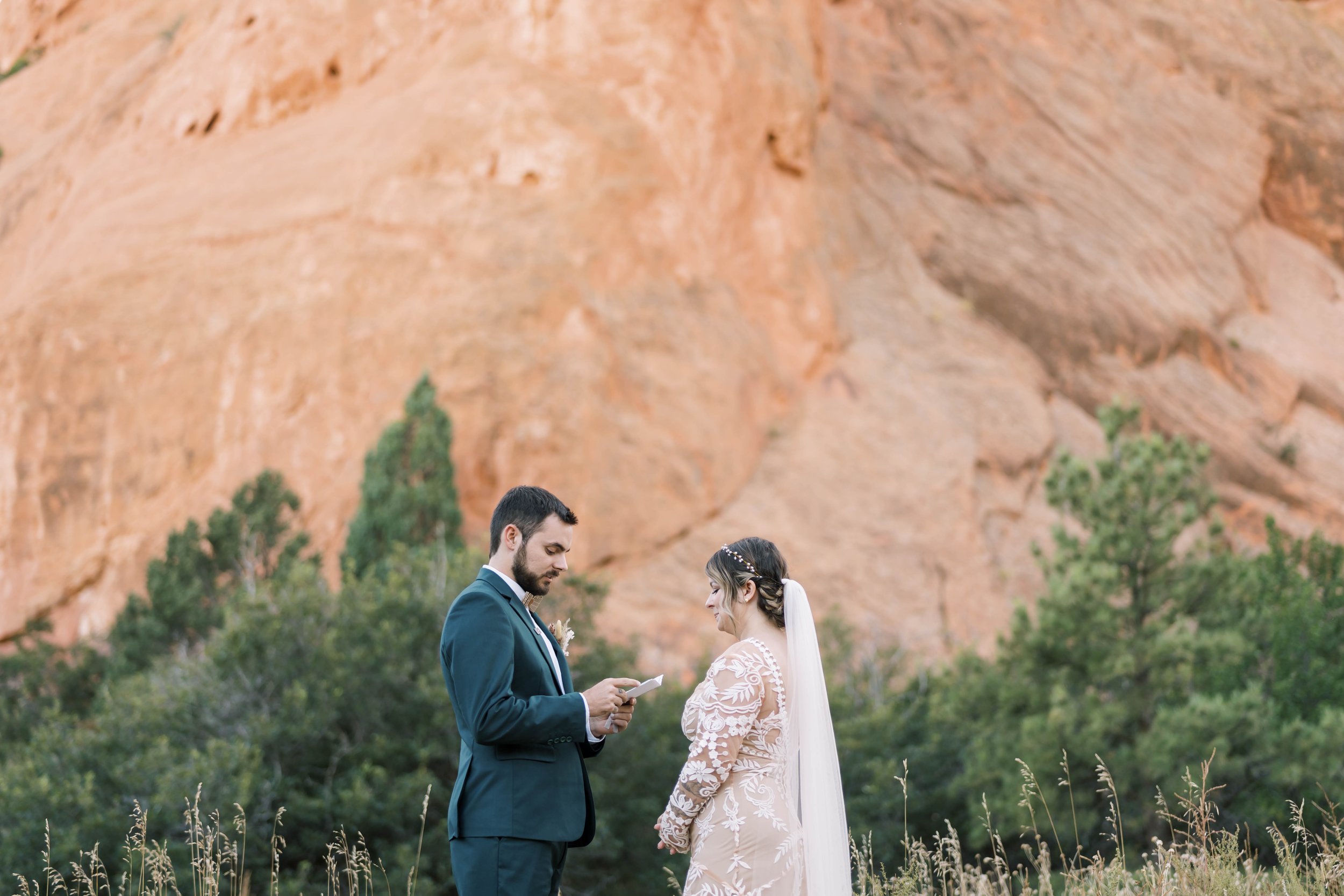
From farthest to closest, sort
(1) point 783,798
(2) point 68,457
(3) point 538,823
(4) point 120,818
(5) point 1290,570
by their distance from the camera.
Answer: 1. (2) point 68,457
2. (5) point 1290,570
3. (4) point 120,818
4. (1) point 783,798
5. (3) point 538,823

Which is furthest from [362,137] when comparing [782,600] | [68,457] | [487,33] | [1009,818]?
[782,600]

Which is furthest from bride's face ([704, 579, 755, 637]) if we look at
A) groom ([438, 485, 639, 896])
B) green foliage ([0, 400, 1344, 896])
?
green foliage ([0, 400, 1344, 896])

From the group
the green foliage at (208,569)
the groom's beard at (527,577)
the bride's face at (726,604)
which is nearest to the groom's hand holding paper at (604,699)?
the groom's beard at (527,577)

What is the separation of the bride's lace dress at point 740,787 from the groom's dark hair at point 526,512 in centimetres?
67

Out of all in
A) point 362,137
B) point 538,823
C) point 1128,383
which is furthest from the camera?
point 1128,383

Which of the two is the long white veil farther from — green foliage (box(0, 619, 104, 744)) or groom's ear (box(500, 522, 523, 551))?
green foliage (box(0, 619, 104, 744))

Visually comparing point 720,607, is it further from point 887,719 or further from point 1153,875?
point 887,719

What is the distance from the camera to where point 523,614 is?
3570mm

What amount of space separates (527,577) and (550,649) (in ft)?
0.89

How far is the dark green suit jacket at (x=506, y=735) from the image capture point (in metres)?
3.27

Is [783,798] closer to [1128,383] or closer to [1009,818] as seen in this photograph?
[1009,818]

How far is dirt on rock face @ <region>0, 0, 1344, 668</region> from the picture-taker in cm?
1805

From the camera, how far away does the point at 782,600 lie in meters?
3.77

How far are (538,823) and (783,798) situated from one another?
0.79 metres
